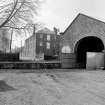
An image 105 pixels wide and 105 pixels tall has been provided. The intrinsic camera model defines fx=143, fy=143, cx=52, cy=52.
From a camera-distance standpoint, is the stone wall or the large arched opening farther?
the large arched opening

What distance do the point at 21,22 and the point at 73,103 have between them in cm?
1950

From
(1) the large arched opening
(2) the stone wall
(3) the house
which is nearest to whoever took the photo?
(2) the stone wall

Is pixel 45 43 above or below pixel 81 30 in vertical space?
above

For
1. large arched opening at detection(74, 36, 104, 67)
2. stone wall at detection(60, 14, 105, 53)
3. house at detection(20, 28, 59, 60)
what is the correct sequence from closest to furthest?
stone wall at detection(60, 14, 105, 53) → large arched opening at detection(74, 36, 104, 67) → house at detection(20, 28, 59, 60)

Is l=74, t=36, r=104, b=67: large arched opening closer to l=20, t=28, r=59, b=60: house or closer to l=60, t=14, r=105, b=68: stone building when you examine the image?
l=60, t=14, r=105, b=68: stone building

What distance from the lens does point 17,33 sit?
23.0 metres

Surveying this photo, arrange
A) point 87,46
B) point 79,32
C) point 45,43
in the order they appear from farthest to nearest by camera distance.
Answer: point 45,43
point 87,46
point 79,32

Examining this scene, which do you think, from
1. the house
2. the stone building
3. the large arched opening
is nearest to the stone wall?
the stone building

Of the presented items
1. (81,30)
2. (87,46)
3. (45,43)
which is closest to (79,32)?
(81,30)

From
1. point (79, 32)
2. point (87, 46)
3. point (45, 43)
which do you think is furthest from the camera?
point (45, 43)

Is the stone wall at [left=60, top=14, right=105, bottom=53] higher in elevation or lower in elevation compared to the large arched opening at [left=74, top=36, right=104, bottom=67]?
higher

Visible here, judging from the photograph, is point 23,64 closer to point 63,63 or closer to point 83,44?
point 63,63

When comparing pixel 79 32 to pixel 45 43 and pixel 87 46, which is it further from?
pixel 45 43

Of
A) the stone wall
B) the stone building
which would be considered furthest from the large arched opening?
the stone wall
